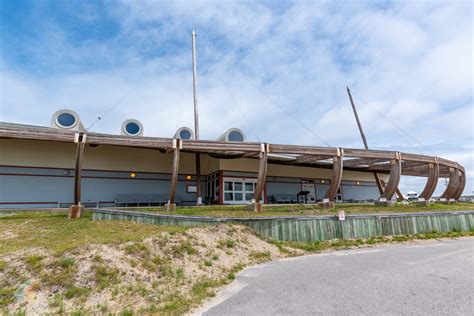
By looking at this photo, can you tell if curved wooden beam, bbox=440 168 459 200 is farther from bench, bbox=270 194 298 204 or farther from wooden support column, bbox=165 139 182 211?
wooden support column, bbox=165 139 182 211

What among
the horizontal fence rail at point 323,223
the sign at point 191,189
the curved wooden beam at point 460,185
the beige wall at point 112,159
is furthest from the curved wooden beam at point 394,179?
the sign at point 191,189

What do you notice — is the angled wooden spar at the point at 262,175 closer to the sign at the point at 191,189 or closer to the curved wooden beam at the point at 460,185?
the sign at the point at 191,189

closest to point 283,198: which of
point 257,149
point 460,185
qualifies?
point 257,149

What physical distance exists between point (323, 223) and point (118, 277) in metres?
8.13

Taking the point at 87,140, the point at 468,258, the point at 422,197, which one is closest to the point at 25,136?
the point at 87,140

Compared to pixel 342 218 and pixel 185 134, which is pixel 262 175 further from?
pixel 185 134

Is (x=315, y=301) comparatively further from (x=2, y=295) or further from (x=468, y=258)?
(x=468, y=258)

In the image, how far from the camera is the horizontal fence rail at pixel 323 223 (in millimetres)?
10234

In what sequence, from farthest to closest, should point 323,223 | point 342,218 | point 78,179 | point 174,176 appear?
1. point 174,176
2. point 78,179
3. point 342,218
4. point 323,223

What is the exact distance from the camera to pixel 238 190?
2319cm

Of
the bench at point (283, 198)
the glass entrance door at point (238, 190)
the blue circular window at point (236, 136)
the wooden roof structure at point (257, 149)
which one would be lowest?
the bench at point (283, 198)

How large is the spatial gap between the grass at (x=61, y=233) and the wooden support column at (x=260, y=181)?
631 centimetres

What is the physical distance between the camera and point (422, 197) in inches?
915

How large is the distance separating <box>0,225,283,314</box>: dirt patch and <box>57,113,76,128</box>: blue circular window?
1631 cm
